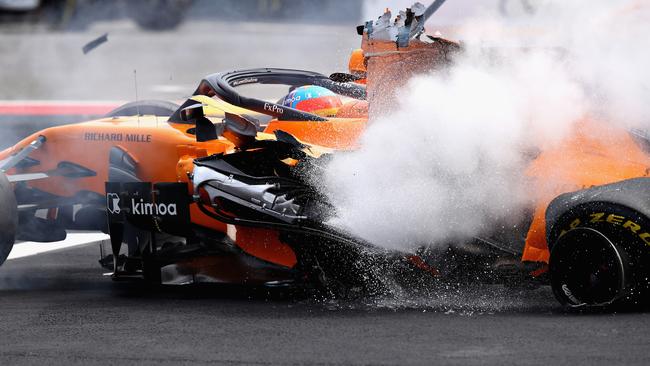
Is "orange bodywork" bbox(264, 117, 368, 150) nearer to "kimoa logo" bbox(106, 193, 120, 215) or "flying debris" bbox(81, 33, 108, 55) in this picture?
"kimoa logo" bbox(106, 193, 120, 215)

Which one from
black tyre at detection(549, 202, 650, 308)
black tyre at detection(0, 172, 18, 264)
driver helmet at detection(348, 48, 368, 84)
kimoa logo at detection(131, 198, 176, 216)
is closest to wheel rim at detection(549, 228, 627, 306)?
black tyre at detection(549, 202, 650, 308)

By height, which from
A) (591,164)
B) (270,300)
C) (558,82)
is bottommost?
(270,300)

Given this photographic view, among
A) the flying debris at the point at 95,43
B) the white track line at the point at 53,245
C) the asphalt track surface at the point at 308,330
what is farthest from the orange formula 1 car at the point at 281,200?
the white track line at the point at 53,245

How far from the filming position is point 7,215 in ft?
24.2

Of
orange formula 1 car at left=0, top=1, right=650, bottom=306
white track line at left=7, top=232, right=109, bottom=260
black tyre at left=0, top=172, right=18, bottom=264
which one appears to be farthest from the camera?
white track line at left=7, top=232, right=109, bottom=260

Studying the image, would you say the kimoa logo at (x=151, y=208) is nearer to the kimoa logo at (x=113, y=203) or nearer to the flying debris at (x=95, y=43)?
the kimoa logo at (x=113, y=203)

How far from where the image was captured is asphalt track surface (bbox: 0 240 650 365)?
16.9 feet

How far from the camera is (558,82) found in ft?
20.6

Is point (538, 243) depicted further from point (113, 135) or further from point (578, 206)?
point (113, 135)

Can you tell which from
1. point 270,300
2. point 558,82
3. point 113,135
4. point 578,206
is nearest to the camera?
point 578,206

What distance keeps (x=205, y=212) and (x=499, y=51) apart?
1.83m

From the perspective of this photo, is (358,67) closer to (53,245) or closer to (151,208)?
(151,208)

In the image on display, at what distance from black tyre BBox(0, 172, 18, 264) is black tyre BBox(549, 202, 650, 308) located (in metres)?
→ 3.35

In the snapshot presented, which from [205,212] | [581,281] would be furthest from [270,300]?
[581,281]
